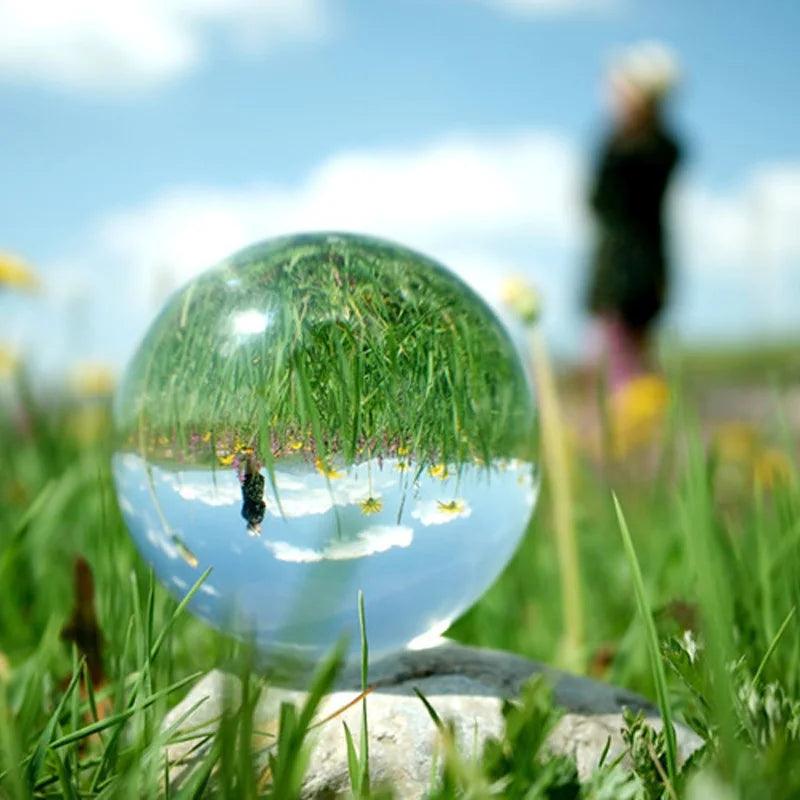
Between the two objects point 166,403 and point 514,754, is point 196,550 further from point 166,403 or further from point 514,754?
point 514,754

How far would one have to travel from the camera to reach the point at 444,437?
1.49m

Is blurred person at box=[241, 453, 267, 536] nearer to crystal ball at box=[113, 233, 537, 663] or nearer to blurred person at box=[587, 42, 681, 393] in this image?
crystal ball at box=[113, 233, 537, 663]

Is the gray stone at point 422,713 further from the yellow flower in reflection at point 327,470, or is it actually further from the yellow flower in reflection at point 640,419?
the yellow flower in reflection at point 640,419

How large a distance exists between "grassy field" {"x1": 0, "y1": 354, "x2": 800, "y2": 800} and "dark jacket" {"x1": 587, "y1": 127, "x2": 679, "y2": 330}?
10.6m

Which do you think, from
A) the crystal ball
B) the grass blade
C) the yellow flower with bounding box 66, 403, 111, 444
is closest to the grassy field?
the grass blade

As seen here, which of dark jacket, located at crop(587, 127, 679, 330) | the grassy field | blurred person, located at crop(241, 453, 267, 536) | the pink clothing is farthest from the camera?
the pink clothing

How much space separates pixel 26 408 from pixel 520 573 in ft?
4.76

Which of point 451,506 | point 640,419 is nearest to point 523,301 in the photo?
point 451,506

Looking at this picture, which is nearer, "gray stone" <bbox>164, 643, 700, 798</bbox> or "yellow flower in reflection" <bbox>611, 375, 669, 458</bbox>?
"gray stone" <bbox>164, 643, 700, 798</bbox>

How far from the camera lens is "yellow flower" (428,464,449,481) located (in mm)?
1473

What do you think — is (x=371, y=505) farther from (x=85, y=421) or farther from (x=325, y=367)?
(x=85, y=421)

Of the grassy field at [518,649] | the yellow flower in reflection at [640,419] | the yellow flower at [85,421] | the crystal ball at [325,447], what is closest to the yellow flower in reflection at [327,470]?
the crystal ball at [325,447]

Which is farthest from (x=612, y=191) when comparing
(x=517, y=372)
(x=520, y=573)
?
(x=517, y=372)

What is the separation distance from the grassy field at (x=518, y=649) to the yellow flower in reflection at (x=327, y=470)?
0.25m
